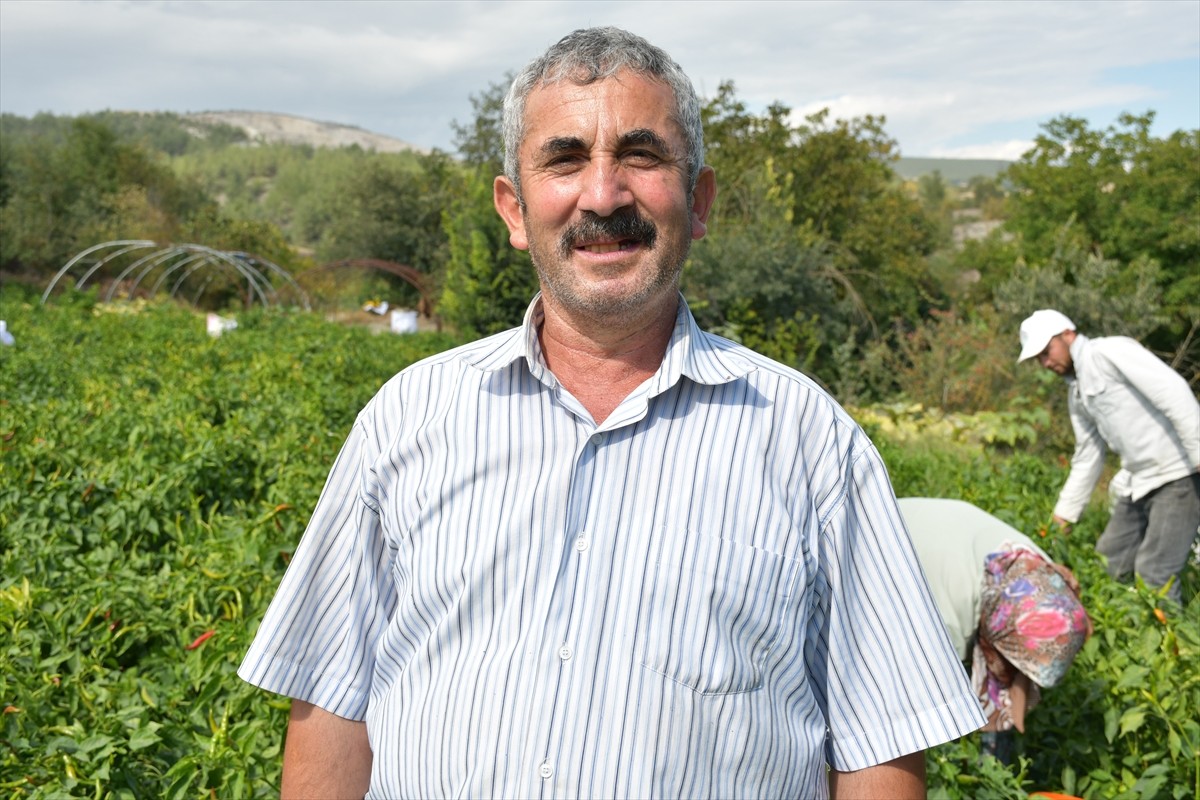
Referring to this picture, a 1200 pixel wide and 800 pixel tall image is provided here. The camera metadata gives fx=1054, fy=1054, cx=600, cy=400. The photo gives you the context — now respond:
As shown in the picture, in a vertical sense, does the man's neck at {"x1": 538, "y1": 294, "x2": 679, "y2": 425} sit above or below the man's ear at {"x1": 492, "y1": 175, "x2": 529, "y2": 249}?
below

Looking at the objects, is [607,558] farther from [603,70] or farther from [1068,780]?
[1068,780]

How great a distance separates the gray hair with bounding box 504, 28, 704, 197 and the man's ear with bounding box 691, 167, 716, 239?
0.19 ft

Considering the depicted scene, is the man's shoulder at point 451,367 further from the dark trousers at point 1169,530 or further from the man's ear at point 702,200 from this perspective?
the dark trousers at point 1169,530

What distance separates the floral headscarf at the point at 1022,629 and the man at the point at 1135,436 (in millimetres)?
2110

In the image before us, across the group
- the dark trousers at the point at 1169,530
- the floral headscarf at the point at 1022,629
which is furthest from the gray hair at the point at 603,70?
the dark trousers at the point at 1169,530

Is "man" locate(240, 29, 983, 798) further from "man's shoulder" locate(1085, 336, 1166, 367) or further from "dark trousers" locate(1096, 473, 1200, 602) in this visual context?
"dark trousers" locate(1096, 473, 1200, 602)

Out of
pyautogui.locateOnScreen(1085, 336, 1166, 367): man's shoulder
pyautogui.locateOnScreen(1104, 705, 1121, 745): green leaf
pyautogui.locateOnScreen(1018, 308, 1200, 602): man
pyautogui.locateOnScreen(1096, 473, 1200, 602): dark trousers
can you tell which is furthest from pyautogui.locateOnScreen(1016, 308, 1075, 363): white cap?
pyautogui.locateOnScreen(1104, 705, 1121, 745): green leaf

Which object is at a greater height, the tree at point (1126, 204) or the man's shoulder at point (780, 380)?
the tree at point (1126, 204)

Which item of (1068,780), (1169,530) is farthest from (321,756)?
(1169,530)

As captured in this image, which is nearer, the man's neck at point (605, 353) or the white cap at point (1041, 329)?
the man's neck at point (605, 353)

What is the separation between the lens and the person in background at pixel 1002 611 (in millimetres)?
2951

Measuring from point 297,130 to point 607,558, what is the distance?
198m

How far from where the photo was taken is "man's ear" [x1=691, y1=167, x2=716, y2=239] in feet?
5.45

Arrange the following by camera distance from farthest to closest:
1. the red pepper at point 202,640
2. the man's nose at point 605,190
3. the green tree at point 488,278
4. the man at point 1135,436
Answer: the green tree at point 488,278, the man at point 1135,436, the red pepper at point 202,640, the man's nose at point 605,190
